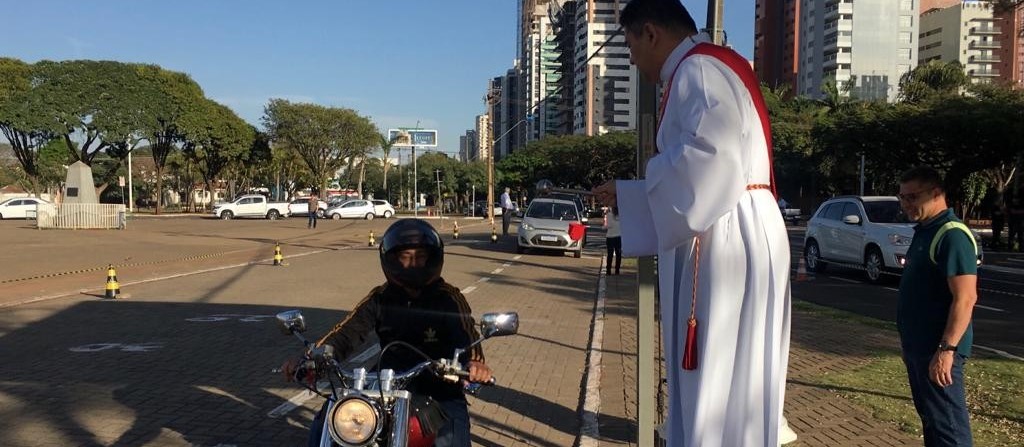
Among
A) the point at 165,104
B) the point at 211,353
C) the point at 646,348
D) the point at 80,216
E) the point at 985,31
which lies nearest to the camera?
the point at 646,348

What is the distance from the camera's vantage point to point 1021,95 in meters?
31.8

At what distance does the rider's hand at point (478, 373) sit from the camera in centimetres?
274

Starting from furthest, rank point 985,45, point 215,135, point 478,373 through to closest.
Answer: point 985,45, point 215,135, point 478,373

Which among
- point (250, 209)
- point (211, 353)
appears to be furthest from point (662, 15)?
point (250, 209)

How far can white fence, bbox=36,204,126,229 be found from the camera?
3306 cm

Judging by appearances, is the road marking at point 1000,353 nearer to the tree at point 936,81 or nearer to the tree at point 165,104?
the tree at point 936,81

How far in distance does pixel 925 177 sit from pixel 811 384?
2979 millimetres

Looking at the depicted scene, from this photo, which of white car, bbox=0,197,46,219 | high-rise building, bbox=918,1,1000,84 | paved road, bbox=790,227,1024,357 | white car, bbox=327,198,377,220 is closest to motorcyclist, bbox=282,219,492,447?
paved road, bbox=790,227,1024,357

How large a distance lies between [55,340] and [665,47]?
8.35 metres

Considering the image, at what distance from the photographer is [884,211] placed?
1504cm

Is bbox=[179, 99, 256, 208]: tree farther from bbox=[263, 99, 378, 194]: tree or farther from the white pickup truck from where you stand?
A: the white pickup truck

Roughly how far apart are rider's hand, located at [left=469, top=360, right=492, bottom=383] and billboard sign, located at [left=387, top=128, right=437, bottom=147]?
83.2 metres

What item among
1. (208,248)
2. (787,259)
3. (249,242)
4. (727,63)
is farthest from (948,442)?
(249,242)

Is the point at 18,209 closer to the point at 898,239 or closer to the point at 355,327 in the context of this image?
the point at 898,239
